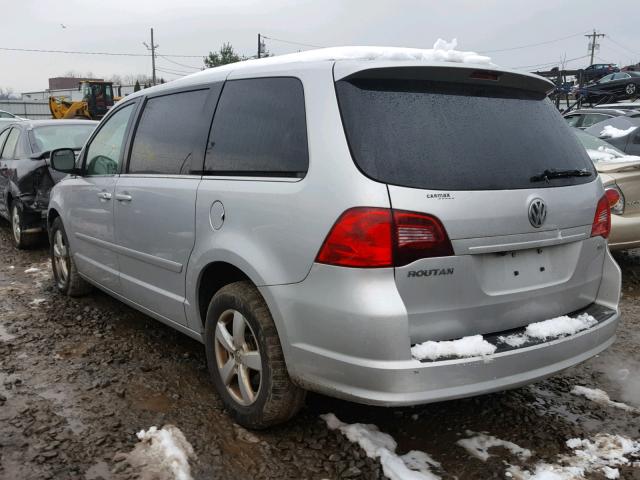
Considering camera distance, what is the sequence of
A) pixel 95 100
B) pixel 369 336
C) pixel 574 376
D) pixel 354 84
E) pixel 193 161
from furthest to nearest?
pixel 95 100 → pixel 574 376 → pixel 193 161 → pixel 354 84 → pixel 369 336

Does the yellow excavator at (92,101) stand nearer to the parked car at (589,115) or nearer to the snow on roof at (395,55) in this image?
the parked car at (589,115)

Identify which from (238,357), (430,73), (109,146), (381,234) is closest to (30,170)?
(109,146)

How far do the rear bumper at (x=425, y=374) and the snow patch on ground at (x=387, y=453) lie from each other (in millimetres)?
474

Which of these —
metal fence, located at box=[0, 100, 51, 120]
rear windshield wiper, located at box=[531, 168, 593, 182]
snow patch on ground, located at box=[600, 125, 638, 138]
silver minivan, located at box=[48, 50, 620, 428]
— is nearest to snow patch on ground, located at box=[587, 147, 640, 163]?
snow patch on ground, located at box=[600, 125, 638, 138]

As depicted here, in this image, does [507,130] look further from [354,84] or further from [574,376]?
[574,376]

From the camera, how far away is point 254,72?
301 centimetres

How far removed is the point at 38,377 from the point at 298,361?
6.67 ft

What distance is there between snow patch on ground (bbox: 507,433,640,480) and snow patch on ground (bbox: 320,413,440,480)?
1.27 feet

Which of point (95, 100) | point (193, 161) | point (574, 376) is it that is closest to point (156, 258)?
point (193, 161)

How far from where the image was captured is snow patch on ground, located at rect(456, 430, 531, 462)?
2.76 m

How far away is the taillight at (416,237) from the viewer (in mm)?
2281

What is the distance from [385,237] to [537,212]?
77 cm

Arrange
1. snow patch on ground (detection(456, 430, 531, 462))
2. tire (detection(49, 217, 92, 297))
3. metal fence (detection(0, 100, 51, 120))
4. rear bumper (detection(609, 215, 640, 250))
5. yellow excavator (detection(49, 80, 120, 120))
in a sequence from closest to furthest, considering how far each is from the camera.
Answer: snow patch on ground (detection(456, 430, 531, 462)) → tire (detection(49, 217, 92, 297)) → rear bumper (detection(609, 215, 640, 250)) → yellow excavator (detection(49, 80, 120, 120)) → metal fence (detection(0, 100, 51, 120))

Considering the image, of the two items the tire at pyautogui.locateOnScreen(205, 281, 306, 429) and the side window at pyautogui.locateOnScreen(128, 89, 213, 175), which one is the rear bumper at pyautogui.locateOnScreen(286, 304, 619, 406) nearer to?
the tire at pyautogui.locateOnScreen(205, 281, 306, 429)
